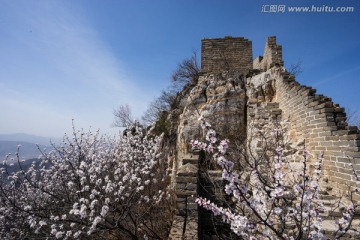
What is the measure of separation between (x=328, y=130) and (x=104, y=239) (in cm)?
491

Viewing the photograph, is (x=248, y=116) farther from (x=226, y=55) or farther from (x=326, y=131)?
(x=226, y=55)

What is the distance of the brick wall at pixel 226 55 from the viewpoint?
9.48m

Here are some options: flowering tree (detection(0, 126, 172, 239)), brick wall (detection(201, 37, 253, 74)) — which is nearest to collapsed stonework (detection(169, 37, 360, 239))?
brick wall (detection(201, 37, 253, 74))

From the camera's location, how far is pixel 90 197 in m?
3.67

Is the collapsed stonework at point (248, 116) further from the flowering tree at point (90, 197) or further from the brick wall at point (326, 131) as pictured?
the flowering tree at point (90, 197)

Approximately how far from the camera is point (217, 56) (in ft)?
31.2

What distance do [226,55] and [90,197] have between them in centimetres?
853

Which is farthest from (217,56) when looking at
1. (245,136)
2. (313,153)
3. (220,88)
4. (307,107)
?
(313,153)

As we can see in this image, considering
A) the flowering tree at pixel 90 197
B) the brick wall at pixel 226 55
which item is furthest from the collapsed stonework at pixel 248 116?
the flowering tree at pixel 90 197

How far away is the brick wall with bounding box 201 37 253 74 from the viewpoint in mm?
9477

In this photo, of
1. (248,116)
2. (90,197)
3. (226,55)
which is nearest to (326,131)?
(248,116)

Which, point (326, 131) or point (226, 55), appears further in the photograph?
point (226, 55)

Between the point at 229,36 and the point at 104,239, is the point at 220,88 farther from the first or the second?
the point at 104,239

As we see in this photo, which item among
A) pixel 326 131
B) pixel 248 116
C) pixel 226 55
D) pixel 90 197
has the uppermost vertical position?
pixel 226 55
